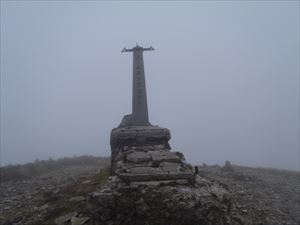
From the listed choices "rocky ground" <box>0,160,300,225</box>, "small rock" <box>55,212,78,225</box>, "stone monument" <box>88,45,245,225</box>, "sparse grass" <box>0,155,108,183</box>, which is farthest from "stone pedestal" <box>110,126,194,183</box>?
"sparse grass" <box>0,155,108,183</box>

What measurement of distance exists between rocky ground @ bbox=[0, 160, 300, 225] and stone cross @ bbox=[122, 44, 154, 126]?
12.5 ft

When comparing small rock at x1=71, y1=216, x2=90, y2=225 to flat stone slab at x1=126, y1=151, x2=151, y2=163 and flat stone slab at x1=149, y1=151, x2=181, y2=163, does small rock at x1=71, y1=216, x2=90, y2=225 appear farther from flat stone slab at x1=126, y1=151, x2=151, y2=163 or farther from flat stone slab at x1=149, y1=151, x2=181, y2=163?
flat stone slab at x1=149, y1=151, x2=181, y2=163

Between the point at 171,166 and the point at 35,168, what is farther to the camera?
the point at 35,168

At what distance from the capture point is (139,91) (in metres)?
16.1

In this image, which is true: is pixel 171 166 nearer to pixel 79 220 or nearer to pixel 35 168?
pixel 79 220

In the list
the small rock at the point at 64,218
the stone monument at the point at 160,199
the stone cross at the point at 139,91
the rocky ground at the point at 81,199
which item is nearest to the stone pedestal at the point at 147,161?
the stone monument at the point at 160,199

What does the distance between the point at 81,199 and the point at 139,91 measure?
787cm

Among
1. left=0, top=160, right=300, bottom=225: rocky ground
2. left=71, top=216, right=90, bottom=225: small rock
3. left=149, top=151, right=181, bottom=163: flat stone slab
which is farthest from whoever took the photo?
left=0, top=160, right=300, bottom=225: rocky ground

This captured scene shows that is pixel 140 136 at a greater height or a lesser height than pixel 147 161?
greater

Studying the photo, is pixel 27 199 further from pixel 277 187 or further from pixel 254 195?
pixel 277 187

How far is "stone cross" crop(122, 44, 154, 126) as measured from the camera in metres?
15.5

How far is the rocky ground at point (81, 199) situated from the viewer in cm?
855

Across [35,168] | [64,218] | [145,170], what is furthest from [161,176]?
[35,168]

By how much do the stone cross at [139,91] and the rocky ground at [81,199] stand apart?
3.81 m
